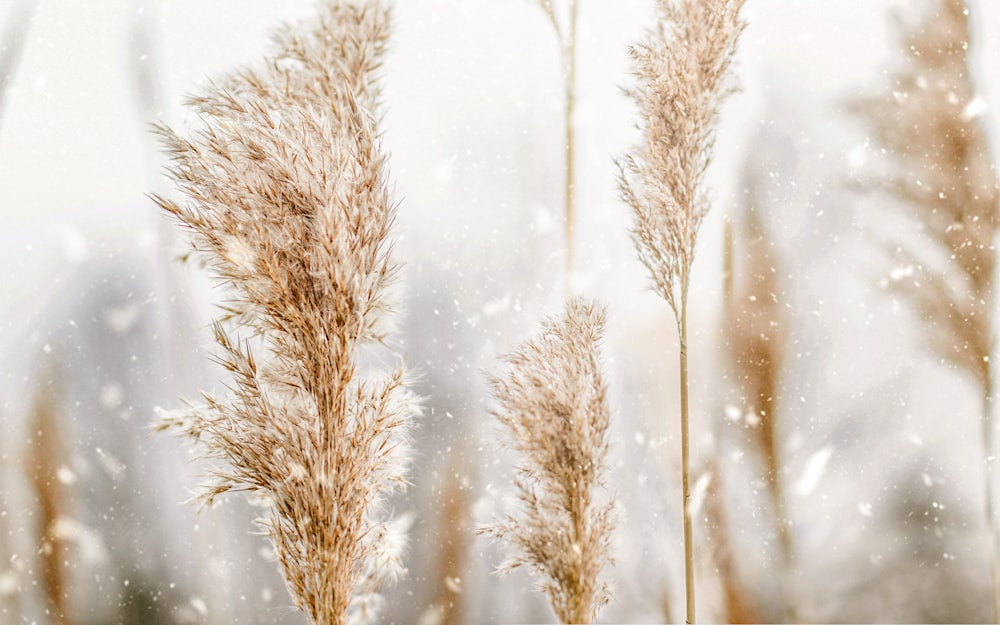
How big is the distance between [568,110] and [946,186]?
1045 millimetres

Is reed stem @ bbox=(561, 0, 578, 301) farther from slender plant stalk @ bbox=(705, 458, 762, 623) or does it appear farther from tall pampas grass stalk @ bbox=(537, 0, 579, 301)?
slender plant stalk @ bbox=(705, 458, 762, 623)

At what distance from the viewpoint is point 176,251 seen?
57.6 inches

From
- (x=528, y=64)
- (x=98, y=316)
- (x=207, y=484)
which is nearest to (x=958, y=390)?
(x=528, y=64)

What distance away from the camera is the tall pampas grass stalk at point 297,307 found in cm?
98

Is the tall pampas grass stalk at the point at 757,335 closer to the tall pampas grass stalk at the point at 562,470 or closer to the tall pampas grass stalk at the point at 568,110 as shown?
the tall pampas grass stalk at the point at 568,110

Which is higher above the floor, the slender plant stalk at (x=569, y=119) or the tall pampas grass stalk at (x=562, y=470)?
the slender plant stalk at (x=569, y=119)

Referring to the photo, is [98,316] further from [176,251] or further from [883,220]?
[883,220]

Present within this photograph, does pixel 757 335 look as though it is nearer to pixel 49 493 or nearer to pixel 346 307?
pixel 346 307

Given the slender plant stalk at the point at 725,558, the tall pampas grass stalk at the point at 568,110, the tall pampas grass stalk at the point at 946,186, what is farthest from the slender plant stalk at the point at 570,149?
the tall pampas grass stalk at the point at 946,186

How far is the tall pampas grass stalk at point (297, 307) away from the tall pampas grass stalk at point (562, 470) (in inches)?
10.0

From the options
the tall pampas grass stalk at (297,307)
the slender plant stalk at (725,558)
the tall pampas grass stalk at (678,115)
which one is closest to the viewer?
the tall pampas grass stalk at (297,307)

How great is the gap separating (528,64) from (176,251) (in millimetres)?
1015

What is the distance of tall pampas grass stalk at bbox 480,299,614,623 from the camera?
1.07 m

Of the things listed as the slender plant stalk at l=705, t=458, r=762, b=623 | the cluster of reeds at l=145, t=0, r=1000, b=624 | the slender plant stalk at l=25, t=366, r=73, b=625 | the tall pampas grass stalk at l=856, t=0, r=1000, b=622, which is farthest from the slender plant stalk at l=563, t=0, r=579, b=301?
the slender plant stalk at l=25, t=366, r=73, b=625
